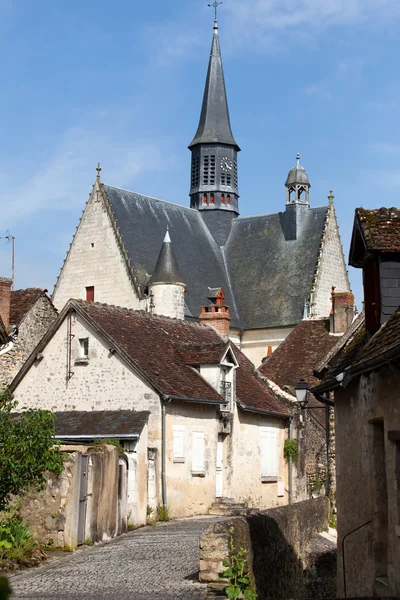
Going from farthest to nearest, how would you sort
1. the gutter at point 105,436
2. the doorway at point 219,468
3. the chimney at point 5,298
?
the chimney at point 5,298 → the doorway at point 219,468 → the gutter at point 105,436

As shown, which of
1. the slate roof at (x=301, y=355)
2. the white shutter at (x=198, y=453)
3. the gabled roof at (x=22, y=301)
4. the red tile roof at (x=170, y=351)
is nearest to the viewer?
the red tile roof at (x=170, y=351)

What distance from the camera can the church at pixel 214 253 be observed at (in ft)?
148

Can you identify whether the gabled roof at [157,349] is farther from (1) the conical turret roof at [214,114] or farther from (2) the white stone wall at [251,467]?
(1) the conical turret roof at [214,114]

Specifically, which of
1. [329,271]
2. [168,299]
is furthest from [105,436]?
[329,271]

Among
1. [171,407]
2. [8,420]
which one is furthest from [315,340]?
[8,420]

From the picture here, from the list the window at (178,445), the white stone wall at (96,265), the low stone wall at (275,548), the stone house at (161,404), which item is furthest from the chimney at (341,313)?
the low stone wall at (275,548)

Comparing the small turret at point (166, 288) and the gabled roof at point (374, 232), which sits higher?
the small turret at point (166, 288)

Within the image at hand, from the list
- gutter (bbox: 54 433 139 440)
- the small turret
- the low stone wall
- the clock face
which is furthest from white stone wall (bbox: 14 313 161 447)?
the clock face

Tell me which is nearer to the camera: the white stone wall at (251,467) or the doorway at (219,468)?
the doorway at (219,468)

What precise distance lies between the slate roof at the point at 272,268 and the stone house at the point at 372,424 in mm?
36062

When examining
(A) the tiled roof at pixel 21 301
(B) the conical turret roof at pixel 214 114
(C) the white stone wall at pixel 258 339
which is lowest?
(A) the tiled roof at pixel 21 301

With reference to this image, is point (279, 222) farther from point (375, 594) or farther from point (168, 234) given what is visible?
point (375, 594)

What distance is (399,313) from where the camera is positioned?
9.62 metres

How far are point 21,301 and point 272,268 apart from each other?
2276cm
